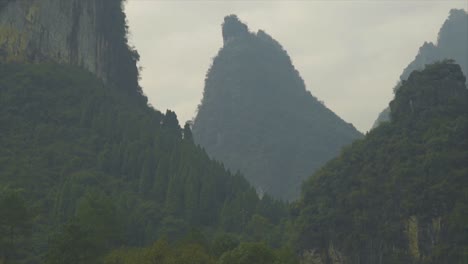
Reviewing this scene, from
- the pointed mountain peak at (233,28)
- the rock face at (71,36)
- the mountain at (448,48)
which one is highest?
the pointed mountain peak at (233,28)

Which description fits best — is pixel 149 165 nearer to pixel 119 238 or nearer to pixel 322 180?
pixel 322 180

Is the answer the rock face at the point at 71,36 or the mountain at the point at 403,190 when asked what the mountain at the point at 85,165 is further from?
the mountain at the point at 403,190

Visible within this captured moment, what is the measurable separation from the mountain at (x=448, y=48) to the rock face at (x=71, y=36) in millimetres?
80757

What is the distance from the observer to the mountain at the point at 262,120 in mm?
158500

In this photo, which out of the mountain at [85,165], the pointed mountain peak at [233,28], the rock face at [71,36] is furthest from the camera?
the pointed mountain peak at [233,28]

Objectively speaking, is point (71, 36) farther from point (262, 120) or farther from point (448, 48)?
point (448, 48)

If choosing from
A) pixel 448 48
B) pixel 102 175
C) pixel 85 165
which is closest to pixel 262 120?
pixel 448 48

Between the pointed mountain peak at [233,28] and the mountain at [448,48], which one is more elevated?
the pointed mountain peak at [233,28]

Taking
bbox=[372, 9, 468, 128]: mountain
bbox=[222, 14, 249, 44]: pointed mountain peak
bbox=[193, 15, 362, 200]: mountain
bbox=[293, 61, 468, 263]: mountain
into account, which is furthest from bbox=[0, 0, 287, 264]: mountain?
bbox=[372, 9, 468, 128]: mountain

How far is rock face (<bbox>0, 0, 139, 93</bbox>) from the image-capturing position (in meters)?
97.2

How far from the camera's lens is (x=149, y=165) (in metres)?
81.2

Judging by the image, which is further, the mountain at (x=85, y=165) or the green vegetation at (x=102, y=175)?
the green vegetation at (x=102, y=175)

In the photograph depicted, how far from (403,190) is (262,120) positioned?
108 meters

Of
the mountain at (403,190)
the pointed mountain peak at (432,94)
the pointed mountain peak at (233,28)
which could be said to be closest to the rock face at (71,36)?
the mountain at (403,190)
